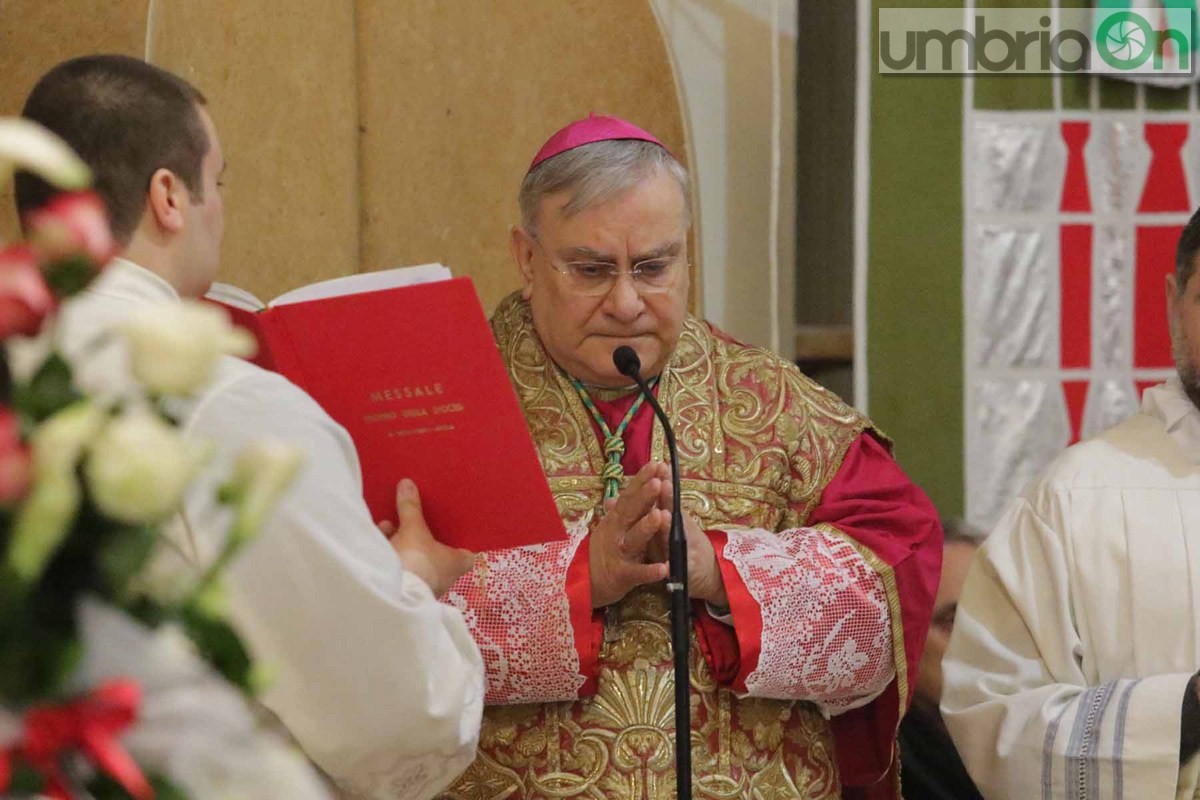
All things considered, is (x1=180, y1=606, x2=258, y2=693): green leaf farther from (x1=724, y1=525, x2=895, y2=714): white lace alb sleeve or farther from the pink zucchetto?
the pink zucchetto

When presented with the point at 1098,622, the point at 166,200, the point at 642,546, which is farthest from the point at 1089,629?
the point at 166,200

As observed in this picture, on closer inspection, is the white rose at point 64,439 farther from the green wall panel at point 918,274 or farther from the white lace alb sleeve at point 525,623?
the green wall panel at point 918,274

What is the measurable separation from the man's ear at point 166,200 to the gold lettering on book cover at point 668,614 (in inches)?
54.0

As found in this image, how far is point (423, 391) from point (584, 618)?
0.80 metres

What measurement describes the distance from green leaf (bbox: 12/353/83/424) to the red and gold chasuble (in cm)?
220

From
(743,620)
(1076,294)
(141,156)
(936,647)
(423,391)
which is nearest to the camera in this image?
(141,156)

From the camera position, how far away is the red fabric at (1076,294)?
4996mm

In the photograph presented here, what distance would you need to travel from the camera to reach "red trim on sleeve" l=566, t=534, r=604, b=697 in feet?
11.3

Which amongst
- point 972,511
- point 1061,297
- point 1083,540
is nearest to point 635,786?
point 1083,540

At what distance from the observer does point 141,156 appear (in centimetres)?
249

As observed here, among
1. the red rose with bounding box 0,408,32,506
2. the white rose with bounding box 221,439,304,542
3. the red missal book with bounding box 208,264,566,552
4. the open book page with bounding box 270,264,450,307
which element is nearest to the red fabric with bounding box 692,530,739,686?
the red missal book with bounding box 208,264,566,552

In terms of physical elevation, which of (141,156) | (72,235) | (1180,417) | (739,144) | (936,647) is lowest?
(936,647)

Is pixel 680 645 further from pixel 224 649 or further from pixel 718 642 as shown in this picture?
pixel 224 649

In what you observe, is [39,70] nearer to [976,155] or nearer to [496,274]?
[496,274]
